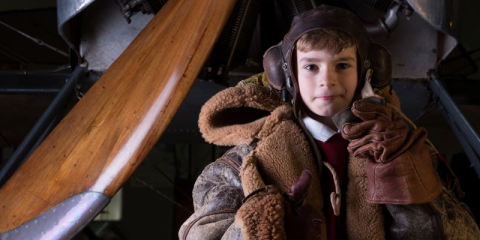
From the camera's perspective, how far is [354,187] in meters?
1.23

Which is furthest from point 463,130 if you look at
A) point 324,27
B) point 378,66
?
point 324,27

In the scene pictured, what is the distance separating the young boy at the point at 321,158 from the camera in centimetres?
112

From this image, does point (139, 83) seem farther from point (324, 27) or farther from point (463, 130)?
point (463, 130)

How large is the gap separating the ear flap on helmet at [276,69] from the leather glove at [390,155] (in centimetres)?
21

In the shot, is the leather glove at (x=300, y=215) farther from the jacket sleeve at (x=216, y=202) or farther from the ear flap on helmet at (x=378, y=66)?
the ear flap on helmet at (x=378, y=66)

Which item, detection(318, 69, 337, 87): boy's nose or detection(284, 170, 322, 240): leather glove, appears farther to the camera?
detection(318, 69, 337, 87): boy's nose

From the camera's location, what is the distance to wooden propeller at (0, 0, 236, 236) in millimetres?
1812

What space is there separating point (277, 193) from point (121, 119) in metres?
0.84

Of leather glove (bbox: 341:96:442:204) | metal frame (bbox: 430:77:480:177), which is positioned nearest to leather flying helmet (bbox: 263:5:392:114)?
leather glove (bbox: 341:96:442:204)

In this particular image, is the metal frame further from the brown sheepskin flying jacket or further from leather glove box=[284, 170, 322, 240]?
leather glove box=[284, 170, 322, 240]

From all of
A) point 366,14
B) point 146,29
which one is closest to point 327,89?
point 146,29

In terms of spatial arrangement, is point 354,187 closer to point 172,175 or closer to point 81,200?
point 81,200

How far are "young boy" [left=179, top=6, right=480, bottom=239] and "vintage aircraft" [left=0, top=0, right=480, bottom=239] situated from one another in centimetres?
55

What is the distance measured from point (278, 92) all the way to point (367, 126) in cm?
29
